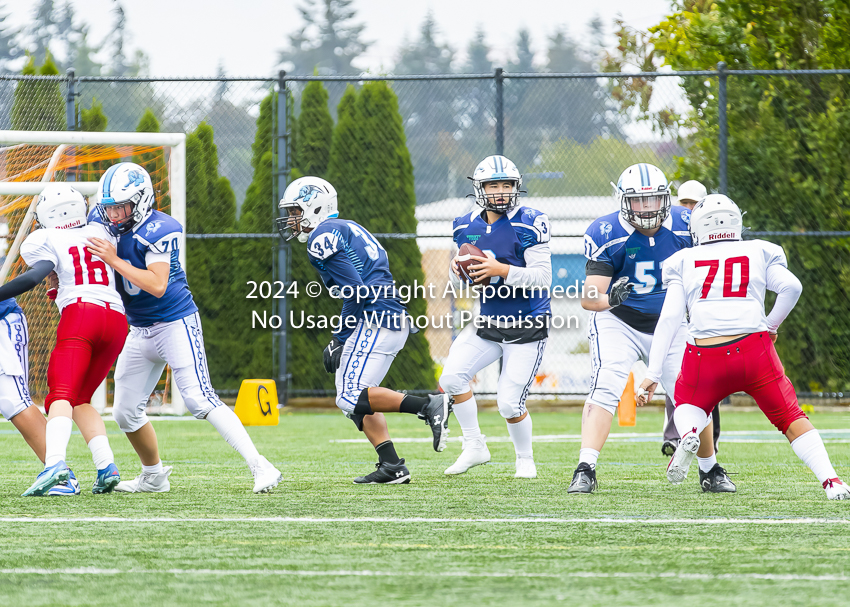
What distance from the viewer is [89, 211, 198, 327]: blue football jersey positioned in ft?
18.8

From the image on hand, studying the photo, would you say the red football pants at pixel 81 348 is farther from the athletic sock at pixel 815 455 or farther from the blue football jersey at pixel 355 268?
the athletic sock at pixel 815 455

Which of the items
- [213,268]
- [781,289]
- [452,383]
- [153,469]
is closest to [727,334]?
[781,289]

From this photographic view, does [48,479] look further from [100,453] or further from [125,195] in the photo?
[125,195]

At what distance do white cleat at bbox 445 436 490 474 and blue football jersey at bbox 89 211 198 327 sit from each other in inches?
76.3

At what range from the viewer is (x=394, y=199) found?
1286cm

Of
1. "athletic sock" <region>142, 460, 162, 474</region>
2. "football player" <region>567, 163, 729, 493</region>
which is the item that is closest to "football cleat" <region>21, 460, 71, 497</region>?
"athletic sock" <region>142, 460, 162, 474</region>

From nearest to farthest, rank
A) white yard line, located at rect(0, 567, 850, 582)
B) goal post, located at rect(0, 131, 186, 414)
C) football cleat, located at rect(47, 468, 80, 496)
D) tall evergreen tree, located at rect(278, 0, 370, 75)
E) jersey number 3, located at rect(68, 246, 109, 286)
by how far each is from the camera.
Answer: white yard line, located at rect(0, 567, 850, 582)
football cleat, located at rect(47, 468, 80, 496)
jersey number 3, located at rect(68, 246, 109, 286)
goal post, located at rect(0, 131, 186, 414)
tall evergreen tree, located at rect(278, 0, 370, 75)

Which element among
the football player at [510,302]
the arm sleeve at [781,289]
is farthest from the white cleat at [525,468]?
the arm sleeve at [781,289]

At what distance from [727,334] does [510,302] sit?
5.23 feet

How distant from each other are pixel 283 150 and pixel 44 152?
2.50 m

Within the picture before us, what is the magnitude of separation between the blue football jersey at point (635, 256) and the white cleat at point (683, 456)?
1021 mm

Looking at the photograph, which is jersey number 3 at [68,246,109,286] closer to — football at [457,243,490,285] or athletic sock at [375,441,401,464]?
athletic sock at [375,441,401,464]

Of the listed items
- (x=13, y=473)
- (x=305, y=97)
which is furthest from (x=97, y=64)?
(x=13, y=473)

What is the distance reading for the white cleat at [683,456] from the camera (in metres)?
5.29
